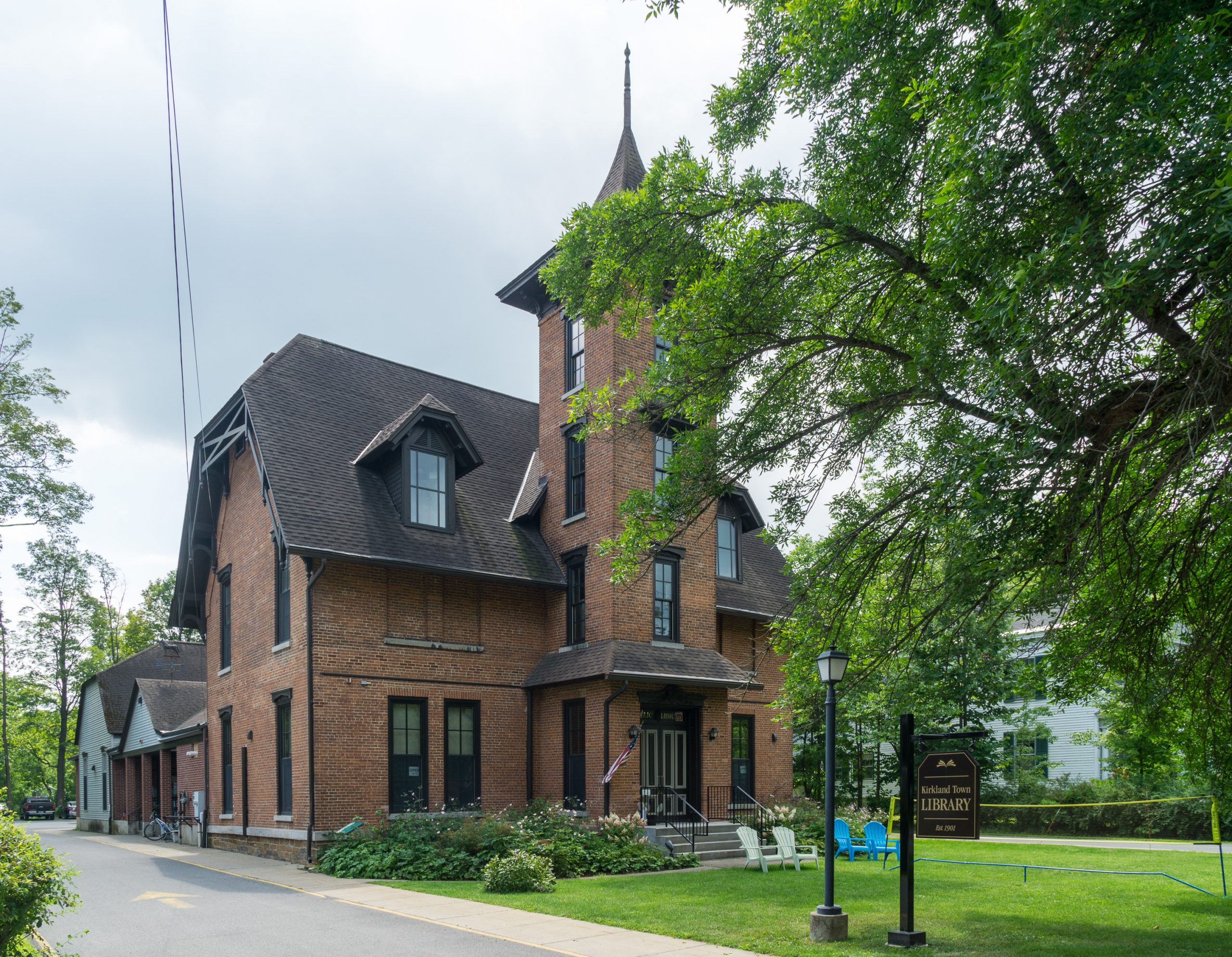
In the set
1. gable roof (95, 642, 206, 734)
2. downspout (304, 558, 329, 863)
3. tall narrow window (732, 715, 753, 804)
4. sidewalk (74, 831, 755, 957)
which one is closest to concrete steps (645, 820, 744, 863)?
tall narrow window (732, 715, 753, 804)

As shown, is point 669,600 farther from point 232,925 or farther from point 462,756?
point 232,925

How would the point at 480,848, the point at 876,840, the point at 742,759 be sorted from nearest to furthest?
the point at 480,848
the point at 876,840
the point at 742,759

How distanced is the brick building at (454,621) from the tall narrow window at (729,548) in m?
0.56

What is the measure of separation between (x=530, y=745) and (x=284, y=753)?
5255 millimetres

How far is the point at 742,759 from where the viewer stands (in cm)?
2388

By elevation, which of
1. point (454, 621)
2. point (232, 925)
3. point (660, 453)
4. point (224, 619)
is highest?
point (660, 453)

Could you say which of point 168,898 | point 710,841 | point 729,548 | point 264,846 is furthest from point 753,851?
point 264,846

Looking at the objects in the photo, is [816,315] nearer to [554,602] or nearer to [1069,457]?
[1069,457]

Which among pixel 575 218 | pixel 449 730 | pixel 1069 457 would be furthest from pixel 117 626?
pixel 1069 457

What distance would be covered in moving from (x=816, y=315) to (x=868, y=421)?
1.43 metres

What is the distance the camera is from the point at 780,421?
38.2ft

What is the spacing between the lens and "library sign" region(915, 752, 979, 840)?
412 inches

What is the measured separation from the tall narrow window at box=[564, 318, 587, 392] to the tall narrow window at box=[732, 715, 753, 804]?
9.08 metres

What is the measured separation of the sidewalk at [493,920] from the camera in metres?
10.3
